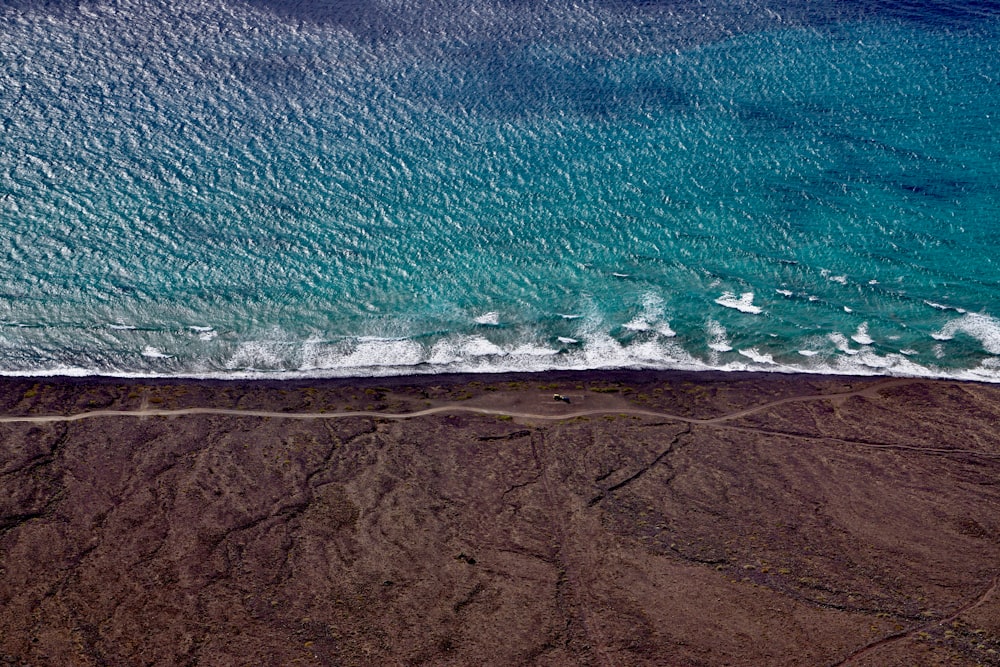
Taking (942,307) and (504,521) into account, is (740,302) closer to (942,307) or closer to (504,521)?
(942,307)

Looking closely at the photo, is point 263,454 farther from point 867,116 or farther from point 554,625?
point 867,116

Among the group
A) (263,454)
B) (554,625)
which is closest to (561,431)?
(554,625)

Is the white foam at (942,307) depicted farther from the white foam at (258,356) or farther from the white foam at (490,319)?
the white foam at (258,356)

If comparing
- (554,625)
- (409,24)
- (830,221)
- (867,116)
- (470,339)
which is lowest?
(554,625)

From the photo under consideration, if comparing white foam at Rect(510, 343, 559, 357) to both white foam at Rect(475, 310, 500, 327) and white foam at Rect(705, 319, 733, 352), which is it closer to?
white foam at Rect(475, 310, 500, 327)

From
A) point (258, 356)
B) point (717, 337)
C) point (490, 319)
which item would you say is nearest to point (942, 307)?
point (717, 337)

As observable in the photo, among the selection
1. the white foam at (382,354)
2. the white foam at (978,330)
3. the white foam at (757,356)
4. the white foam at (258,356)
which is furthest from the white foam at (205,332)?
the white foam at (978,330)

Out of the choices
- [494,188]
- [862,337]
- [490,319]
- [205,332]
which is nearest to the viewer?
[205,332]
